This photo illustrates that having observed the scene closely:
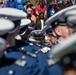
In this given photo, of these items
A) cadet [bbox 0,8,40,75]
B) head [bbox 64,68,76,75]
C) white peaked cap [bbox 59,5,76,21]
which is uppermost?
head [bbox 64,68,76,75]

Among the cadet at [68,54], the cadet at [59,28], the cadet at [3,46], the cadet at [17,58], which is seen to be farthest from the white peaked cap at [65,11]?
the cadet at [68,54]

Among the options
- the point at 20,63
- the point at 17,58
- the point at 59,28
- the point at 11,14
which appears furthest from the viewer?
the point at 11,14

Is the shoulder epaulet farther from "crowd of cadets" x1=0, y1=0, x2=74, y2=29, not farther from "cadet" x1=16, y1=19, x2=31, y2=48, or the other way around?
"crowd of cadets" x1=0, y1=0, x2=74, y2=29

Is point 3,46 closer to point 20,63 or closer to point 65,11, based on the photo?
point 20,63

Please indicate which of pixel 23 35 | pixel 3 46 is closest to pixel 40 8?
pixel 23 35

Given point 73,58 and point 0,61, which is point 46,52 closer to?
point 0,61

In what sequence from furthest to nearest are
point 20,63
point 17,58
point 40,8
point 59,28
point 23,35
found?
point 40,8, point 23,35, point 59,28, point 17,58, point 20,63

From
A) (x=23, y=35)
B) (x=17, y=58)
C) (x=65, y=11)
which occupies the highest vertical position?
(x=65, y=11)

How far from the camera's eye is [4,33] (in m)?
3.87

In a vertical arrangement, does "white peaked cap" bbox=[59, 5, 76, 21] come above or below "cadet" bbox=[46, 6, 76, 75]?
above

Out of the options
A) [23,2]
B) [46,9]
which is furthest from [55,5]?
[23,2]

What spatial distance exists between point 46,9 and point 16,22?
12230mm

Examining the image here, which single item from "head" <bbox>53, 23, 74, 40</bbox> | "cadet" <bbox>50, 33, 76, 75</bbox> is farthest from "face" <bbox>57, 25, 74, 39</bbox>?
"cadet" <bbox>50, 33, 76, 75</bbox>

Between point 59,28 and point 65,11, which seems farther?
point 59,28
